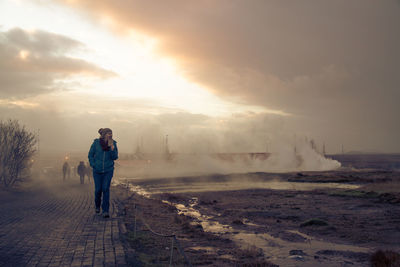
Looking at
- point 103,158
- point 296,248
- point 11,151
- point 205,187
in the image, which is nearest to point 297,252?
point 296,248

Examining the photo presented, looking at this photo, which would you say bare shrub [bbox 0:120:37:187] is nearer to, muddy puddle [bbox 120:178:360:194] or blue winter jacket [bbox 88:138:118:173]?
muddy puddle [bbox 120:178:360:194]

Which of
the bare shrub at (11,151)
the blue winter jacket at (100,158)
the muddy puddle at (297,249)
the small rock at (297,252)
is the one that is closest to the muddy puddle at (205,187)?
the bare shrub at (11,151)

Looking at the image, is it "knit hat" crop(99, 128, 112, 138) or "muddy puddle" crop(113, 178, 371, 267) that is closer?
"knit hat" crop(99, 128, 112, 138)

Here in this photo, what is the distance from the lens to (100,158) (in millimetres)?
9680

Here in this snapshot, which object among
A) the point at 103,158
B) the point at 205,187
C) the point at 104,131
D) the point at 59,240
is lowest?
the point at 205,187

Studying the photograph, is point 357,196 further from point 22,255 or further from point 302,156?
point 302,156

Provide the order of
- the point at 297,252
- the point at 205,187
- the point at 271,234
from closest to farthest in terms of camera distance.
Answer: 1. the point at 297,252
2. the point at 271,234
3. the point at 205,187

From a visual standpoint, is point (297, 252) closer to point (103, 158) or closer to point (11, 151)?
point (103, 158)

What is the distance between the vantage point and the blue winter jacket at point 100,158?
31.7ft

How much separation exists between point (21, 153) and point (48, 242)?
74.3 feet

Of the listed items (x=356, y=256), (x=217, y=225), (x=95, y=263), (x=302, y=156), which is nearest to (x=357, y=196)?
(x=217, y=225)

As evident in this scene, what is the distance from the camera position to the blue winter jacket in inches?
380

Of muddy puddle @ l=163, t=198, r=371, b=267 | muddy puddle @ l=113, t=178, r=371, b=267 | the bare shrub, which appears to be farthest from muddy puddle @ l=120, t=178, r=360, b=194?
muddy puddle @ l=163, t=198, r=371, b=267

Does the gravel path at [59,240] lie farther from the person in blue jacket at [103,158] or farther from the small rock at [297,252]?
the small rock at [297,252]
